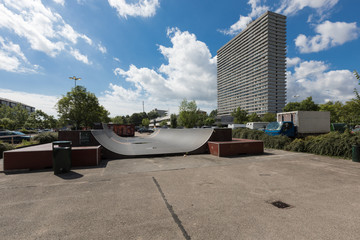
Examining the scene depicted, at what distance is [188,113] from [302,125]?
129ft

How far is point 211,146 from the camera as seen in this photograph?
11.1m

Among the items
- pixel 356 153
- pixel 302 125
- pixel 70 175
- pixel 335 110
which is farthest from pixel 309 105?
pixel 70 175

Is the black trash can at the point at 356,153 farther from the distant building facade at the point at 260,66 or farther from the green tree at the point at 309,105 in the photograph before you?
the distant building facade at the point at 260,66

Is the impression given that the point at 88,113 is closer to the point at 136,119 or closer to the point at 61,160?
the point at 61,160

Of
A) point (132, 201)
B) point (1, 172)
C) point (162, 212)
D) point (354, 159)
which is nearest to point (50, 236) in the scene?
point (132, 201)

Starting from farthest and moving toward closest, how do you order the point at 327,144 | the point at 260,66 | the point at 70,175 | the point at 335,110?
the point at 260,66 → the point at 335,110 → the point at 327,144 → the point at 70,175

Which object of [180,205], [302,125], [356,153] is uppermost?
[302,125]

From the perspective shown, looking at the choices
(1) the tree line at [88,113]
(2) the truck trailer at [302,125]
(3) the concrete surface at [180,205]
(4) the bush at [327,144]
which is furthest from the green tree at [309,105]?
(3) the concrete surface at [180,205]

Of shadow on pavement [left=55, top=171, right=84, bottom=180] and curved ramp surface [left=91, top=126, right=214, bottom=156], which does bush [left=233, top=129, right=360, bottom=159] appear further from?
shadow on pavement [left=55, top=171, right=84, bottom=180]

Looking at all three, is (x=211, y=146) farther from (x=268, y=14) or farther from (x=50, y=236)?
(x=268, y=14)

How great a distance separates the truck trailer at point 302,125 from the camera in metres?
16.1

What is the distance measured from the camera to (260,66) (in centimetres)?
13125

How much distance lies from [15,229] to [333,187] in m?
8.29

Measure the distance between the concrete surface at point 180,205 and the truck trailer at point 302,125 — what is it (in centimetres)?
1000
